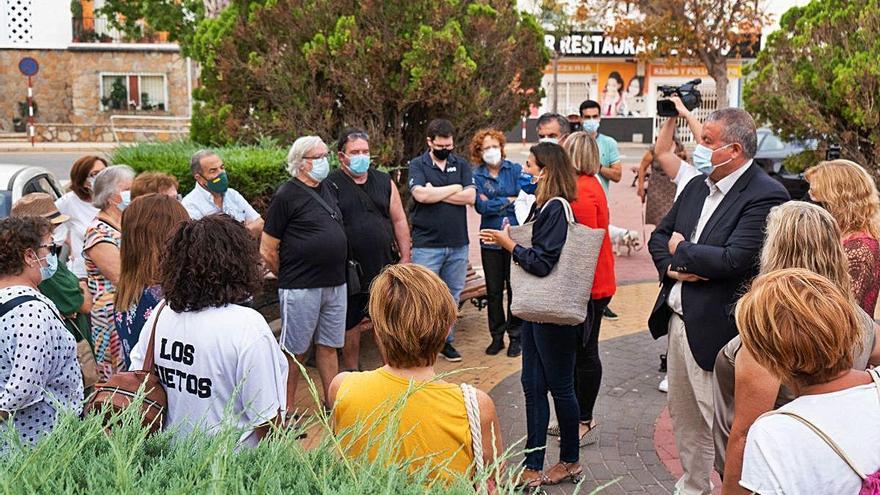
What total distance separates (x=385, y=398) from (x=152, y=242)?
1.63 meters

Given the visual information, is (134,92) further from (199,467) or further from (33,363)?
(199,467)

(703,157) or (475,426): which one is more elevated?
(703,157)

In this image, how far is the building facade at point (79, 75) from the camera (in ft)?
119

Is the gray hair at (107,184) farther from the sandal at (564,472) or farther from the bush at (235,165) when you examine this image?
the sandal at (564,472)

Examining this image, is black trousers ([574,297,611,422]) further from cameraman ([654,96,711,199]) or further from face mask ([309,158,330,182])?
face mask ([309,158,330,182])

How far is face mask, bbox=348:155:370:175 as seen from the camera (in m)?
6.38

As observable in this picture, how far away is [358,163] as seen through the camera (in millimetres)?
6391

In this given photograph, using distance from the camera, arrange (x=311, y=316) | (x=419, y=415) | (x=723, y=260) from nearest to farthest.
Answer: (x=419, y=415), (x=723, y=260), (x=311, y=316)

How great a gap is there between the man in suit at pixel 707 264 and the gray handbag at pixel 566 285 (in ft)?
1.23

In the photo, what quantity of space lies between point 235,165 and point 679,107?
393 centimetres

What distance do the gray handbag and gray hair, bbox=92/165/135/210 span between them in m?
2.56

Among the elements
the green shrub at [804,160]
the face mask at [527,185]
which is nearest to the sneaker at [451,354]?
the face mask at [527,185]

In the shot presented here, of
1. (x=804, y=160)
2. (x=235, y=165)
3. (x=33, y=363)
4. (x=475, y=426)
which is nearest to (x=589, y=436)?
(x=475, y=426)

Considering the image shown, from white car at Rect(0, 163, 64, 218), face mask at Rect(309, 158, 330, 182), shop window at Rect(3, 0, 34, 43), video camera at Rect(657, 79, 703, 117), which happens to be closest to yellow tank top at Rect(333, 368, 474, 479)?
face mask at Rect(309, 158, 330, 182)
